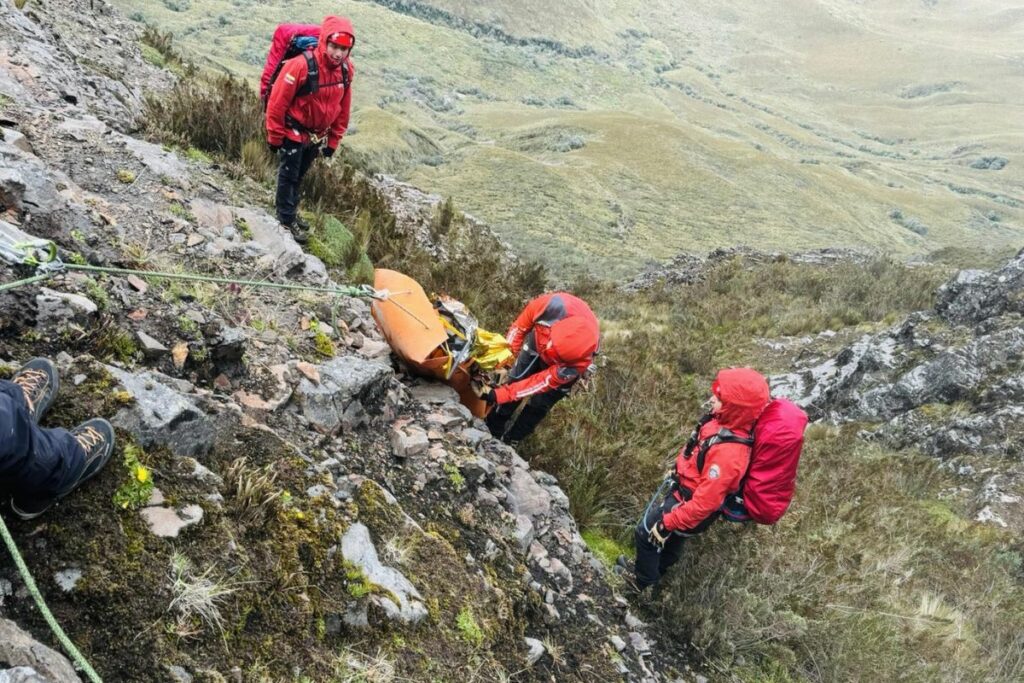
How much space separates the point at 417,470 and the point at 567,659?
123 cm

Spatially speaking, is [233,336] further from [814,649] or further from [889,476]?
[889,476]

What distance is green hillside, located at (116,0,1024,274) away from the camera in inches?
1013

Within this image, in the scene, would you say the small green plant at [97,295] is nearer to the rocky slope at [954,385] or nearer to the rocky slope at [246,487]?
the rocky slope at [246,487]

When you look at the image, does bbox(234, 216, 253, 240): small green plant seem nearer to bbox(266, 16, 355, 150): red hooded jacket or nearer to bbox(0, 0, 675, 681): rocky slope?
bbox(0, 0, 675, 681): rocky slope

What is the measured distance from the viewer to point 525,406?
470cm

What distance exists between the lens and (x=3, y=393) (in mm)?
1875

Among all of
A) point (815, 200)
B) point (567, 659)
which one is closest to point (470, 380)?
point (567, 659)

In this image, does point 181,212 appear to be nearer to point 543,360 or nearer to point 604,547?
point 543,360

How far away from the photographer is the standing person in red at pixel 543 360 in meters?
4.38

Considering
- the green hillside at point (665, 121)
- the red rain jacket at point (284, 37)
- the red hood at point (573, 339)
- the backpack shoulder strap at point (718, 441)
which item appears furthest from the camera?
the green hillside at point (665, 121)

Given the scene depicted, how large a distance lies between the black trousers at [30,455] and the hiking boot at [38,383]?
19 centimetres

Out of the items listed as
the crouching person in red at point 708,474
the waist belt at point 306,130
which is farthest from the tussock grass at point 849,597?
the waist belt at point 306,130

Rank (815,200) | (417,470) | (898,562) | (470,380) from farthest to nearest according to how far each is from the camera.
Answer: (815,200) < (898,562) < (470,380) < (417,470)

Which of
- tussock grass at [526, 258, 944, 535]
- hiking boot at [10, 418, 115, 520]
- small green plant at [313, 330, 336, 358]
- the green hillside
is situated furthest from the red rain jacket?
the green hillside
